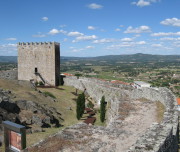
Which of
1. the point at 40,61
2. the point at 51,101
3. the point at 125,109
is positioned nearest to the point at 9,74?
the point at 40,61

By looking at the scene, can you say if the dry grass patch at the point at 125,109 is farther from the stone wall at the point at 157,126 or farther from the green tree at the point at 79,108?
the green tree at the point at 79,108

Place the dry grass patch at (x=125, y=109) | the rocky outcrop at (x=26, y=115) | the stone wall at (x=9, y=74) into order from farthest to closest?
1. the stone wall at (x=9, y=74)
2. the rocky outcrop at (x=26, y=115)
3. the dry grass patch at (x=125, y=109)

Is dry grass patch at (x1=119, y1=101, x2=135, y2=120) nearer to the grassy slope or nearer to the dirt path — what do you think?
the dirt path

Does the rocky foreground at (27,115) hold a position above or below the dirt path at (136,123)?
below

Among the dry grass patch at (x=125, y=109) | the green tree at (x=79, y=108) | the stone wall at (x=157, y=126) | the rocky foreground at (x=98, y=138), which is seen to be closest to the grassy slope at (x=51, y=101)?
the green tree at (x=79, y=108)

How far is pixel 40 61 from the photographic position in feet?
109

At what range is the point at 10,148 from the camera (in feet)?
23.4

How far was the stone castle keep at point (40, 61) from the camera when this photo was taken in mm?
32781

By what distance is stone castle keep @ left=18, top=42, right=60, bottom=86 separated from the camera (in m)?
32.8

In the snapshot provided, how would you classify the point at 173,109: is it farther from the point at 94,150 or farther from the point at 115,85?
the point at 115,85

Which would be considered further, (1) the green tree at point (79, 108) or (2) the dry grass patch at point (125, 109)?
(1) the green tree at point (79, 108)

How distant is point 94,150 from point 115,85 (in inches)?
780

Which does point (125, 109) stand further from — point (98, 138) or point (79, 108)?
point (79, 108)

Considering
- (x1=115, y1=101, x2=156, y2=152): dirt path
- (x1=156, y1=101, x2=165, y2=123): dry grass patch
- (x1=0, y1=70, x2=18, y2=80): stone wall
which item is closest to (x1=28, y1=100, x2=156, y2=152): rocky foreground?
(x1=115, y1=101, x2=156, y2=152): dirt path
